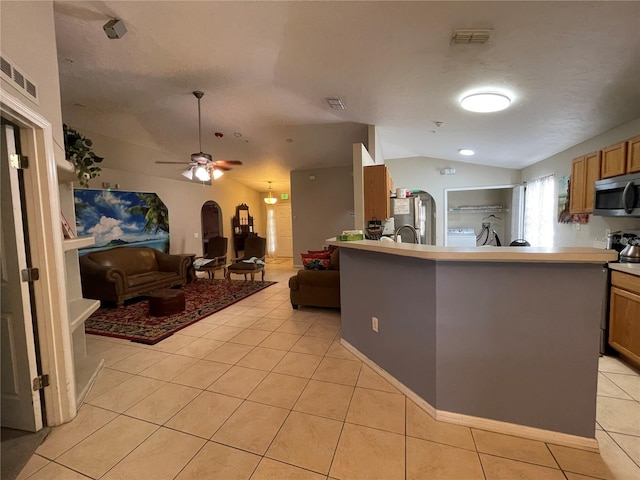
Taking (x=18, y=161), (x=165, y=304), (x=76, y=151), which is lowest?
(x=165, y=304)

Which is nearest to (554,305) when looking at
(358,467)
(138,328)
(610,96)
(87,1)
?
(358,467)

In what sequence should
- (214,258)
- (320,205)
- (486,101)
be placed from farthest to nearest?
(320,205) < (214,258) < (486,101)

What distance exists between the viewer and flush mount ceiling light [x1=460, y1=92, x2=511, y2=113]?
249 cm

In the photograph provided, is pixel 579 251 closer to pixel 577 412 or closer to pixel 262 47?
pixel 577 412

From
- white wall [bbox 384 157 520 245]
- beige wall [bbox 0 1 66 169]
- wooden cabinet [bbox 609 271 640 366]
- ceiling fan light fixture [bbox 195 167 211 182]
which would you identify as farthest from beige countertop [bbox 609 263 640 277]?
ceiling fan light fixture [bbox 195 167 211 182]

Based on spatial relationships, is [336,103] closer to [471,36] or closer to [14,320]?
[471,36]

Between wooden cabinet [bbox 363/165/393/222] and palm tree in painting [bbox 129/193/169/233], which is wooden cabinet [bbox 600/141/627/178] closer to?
wooden cabinet [bbox 363/165/393/222]

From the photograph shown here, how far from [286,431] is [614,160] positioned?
3.82 m

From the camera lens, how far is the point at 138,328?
346 centimetres

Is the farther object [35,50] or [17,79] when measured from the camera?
[35,50]

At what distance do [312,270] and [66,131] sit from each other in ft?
10.3

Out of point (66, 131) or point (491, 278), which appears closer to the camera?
point (491, 278)

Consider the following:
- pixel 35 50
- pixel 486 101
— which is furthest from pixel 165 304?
pixel 486 101

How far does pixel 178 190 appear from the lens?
6.65m
